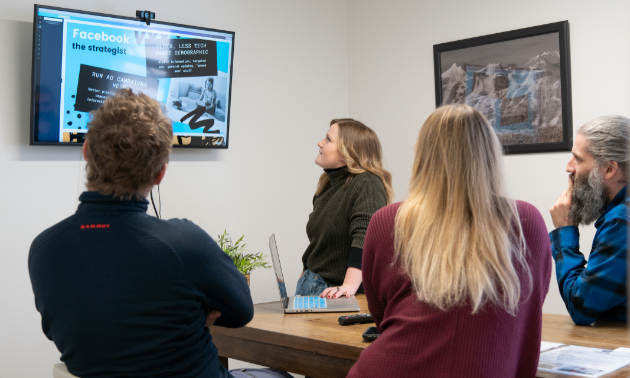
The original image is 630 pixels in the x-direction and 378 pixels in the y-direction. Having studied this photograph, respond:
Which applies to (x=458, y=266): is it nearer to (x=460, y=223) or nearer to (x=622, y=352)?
(x=460, y=223)

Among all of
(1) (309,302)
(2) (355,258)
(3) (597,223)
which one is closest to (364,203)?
(2) (355,258)

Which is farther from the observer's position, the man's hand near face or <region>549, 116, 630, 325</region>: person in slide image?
the man's hand near face

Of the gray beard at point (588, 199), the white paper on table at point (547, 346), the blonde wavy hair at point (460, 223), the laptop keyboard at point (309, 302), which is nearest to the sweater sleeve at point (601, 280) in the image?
the gray beard at point (588, 199)

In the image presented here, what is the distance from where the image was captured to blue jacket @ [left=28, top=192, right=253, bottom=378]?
1.22 meters

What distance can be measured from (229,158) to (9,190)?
4.06ft

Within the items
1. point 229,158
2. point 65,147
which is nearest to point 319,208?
point 229,158

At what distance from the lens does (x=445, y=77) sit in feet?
12.1

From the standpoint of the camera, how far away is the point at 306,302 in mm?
2084

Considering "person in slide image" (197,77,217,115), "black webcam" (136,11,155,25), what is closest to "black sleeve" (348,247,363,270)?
"person in slide image" (197,77,217,115)

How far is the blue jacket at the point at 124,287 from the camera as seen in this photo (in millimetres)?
1217

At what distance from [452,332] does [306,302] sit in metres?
0.96

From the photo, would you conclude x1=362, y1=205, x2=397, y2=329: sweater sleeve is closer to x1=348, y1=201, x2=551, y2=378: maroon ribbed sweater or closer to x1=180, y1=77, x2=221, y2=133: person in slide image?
x1=348, y1=201, x2=551, y2=378: maroon ribbed sweater

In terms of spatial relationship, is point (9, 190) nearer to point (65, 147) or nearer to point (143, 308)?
point (65, 147)

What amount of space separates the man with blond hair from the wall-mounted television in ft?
5.06
